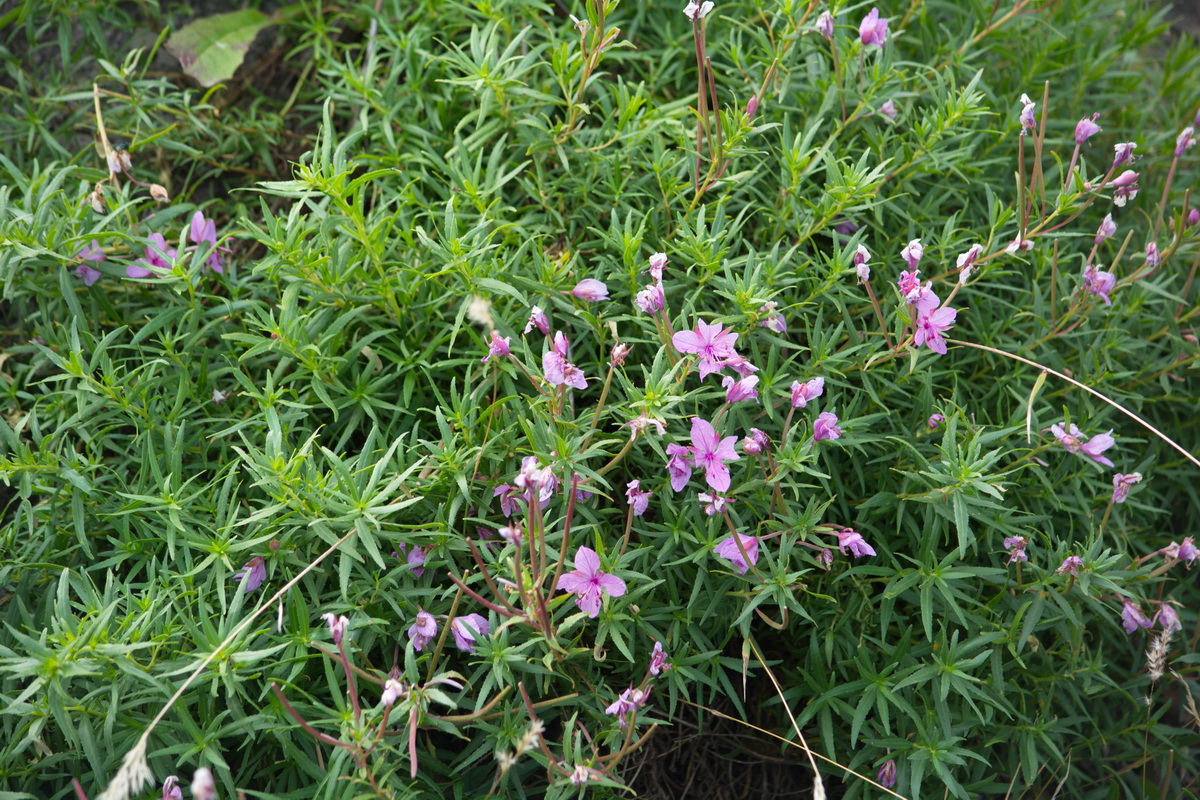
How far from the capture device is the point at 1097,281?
2205 millimetres

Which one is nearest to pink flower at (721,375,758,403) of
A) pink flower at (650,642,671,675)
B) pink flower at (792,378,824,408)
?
pink flower at (792,378,824,408)

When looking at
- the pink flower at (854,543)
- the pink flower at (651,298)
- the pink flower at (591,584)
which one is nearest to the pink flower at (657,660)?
the pink flower at (591,584)

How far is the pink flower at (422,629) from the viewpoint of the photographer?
1.89 m

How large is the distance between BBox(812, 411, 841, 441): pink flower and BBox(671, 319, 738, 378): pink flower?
0.26 meters

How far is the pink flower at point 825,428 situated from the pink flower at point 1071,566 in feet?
1.98

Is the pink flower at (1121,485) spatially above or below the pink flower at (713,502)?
below

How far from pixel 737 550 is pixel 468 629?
0.61 m

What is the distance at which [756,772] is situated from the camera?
238cm

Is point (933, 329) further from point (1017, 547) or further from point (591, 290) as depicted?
point (591, 290)

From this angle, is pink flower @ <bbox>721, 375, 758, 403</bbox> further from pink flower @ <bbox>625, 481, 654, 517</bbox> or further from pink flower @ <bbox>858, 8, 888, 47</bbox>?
pink flower @ <bbox>858, 8, 888, 47</bbox>

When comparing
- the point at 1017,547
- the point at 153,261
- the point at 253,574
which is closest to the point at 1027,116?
the point at 1017,547

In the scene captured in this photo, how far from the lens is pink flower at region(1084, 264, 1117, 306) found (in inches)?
86.5

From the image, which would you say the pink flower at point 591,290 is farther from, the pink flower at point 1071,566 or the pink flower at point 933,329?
the pink flower at point 1071,566

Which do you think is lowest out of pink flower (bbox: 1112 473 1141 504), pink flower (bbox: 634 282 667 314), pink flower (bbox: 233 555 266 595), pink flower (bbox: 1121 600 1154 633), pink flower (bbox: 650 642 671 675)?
pink flower (bbox: 1121 600 1154 633)
